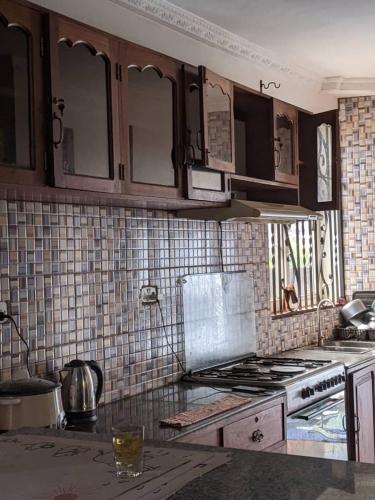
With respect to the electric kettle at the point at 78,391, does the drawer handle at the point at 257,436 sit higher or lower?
lower

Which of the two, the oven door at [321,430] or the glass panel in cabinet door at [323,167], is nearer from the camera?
the oven door at [321,430]

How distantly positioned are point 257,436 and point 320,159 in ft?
5.82

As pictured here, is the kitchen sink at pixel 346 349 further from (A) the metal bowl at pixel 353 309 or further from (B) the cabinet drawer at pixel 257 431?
(B) the cabinet drawer at pixel 257 431

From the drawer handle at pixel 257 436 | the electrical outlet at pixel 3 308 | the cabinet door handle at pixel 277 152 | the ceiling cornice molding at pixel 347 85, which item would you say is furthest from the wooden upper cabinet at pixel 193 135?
the ceiling cornice molding at pixel 347 85

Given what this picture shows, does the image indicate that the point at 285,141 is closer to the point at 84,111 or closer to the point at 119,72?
the point at 119,72

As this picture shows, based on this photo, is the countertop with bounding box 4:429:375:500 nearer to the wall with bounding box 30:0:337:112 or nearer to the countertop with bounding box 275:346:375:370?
the wall with bounding box 30:0:337:112

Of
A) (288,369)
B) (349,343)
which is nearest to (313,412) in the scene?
(288,369)

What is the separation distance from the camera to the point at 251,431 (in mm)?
2887

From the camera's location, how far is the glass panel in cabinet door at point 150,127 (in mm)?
2672

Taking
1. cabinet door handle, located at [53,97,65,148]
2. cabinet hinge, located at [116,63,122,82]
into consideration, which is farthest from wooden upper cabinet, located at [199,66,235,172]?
cabinet door handle, located at [53,97,65,148]

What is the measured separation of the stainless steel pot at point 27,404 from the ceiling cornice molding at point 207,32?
68.5 inches

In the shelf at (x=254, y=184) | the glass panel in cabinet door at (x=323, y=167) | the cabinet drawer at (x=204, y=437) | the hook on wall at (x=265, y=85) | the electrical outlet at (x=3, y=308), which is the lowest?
the cabinet drawer at (x=204, y=437)

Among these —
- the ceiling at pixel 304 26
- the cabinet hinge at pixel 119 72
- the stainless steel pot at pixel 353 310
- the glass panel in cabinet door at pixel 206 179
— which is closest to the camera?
the cabinet hinge at pixel 119 72

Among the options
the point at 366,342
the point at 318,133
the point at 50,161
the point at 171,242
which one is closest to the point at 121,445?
the point at 50,161
